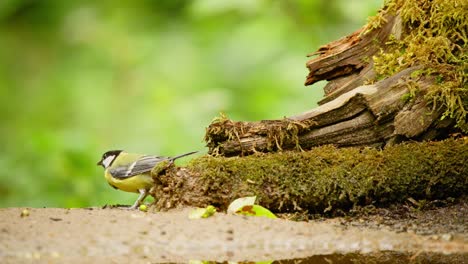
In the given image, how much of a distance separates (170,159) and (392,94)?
1.43m

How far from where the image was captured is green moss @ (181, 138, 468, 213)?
178 inches

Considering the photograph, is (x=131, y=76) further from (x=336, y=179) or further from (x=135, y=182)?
(x=336, y=179)

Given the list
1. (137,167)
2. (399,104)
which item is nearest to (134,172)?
(137,167)

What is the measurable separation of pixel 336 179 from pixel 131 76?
371 centimetres

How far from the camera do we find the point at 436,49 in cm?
495

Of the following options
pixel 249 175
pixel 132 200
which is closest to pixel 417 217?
pixel 249 175

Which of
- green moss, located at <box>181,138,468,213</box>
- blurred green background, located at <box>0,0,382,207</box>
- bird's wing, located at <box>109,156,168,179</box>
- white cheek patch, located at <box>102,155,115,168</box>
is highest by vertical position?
blurred green background, located at <box>0,0,382,207</box>

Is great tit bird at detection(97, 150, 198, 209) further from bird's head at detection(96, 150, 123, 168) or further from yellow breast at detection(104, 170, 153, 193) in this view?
bird's head at detection(96, 150, 123, 168)

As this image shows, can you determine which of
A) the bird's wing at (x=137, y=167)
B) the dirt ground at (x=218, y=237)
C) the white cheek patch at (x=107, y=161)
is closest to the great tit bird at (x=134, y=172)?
the bird's wing at (x=137, y=167)

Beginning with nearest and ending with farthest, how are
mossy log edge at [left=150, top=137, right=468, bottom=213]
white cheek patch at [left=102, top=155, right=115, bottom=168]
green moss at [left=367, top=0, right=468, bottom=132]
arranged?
mossy log edge at [left=150, top=137, right=468, bottom=213] → green moss at [left=367, top=0, right=468, bottom=132] → white cheek patch at [left=102, top=155, right=115, bottom=168]

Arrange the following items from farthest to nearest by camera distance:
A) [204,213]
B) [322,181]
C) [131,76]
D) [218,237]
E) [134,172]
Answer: [131,76], [134,172], [322,181], [204,213], [218,237]

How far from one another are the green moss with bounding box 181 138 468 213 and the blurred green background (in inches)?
91.0

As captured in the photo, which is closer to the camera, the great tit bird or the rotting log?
the rotting log

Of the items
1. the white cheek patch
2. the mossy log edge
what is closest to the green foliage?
the mossy log edge
